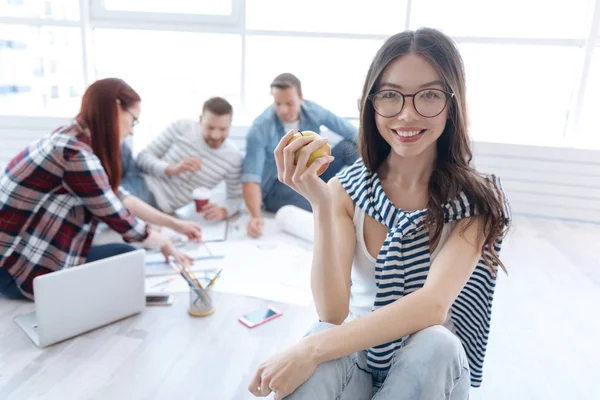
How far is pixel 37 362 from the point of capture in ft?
4.84

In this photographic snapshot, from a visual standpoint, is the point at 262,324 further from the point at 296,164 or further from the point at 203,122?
the point at 203,122

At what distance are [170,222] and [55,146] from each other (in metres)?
0.66

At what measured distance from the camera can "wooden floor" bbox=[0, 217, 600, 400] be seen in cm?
140

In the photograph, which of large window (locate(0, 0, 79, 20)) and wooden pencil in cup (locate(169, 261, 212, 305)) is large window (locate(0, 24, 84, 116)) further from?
wooden pencil in cup (locate(169, 261, 212, 305))

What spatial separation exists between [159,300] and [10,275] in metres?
0.53

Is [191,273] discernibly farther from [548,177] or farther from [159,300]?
[548,177]

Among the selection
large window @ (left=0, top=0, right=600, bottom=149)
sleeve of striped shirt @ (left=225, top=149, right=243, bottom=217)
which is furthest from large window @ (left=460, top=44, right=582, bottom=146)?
sleeve of striped shirt @ (left=225, top=149, right=243, bottom=217)

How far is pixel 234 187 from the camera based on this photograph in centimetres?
293

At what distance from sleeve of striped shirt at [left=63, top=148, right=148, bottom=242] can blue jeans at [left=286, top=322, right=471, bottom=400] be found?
113 centimetres

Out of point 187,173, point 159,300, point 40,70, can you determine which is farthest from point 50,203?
point 40,70

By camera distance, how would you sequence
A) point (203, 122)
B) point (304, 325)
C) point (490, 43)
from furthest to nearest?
point (490, 43) → point (203, 122) → point (304, 325)

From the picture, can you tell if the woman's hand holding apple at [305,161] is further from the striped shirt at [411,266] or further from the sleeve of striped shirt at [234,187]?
the sleeve of striped shirt at [234,187]

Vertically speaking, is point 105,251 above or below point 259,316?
above

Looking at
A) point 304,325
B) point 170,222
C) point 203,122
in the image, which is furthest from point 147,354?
point 203,122
